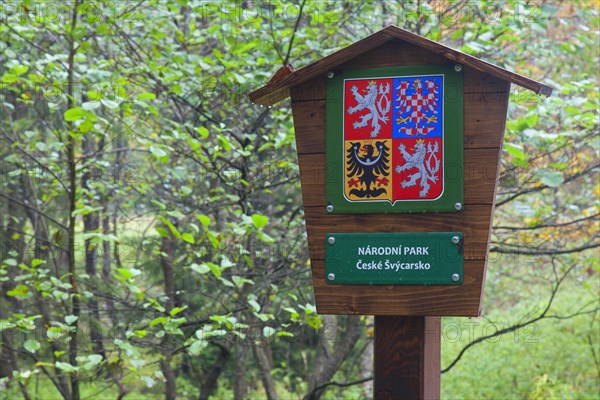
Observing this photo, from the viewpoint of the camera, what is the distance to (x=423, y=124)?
2.21m

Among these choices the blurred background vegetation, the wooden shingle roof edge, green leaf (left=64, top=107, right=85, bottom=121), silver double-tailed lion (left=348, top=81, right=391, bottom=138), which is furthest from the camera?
the blurred background vegetation

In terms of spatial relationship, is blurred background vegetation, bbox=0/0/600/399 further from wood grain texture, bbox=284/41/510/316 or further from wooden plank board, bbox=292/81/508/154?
wooden plank board, bbox=292/81/508/154

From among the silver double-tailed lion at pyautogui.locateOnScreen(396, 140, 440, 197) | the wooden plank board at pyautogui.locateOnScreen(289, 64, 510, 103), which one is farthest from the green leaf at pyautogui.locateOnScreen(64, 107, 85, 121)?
the silver double-tailed lion at pyautogui.locateOnScreen(396, 140, 440, 197)

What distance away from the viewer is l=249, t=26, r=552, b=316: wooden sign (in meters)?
2.17

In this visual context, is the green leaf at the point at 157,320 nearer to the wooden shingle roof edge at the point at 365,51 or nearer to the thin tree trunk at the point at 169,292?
the wooden shingle roof edge at the point at 365,51

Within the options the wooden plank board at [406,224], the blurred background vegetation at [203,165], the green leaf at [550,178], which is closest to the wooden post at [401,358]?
the wooden plank board at [406,224]

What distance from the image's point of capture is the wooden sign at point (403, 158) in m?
2.17

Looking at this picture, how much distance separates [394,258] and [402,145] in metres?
0.35

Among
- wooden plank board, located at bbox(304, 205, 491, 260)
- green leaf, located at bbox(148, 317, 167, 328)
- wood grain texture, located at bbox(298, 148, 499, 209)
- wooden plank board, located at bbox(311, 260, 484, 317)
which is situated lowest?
green leaf, located at bbox(148, 317, 167, 328)

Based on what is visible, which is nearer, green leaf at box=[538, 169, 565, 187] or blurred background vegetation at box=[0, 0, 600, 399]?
green leaf at box=[538, 169, 565, 187]

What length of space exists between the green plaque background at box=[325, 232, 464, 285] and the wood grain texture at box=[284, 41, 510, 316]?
0.02m

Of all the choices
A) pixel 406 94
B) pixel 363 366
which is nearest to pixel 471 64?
pixel 406 94

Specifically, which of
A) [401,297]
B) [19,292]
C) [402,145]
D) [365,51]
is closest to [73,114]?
[19,292]

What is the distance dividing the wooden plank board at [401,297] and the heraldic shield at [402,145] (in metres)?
0.23
